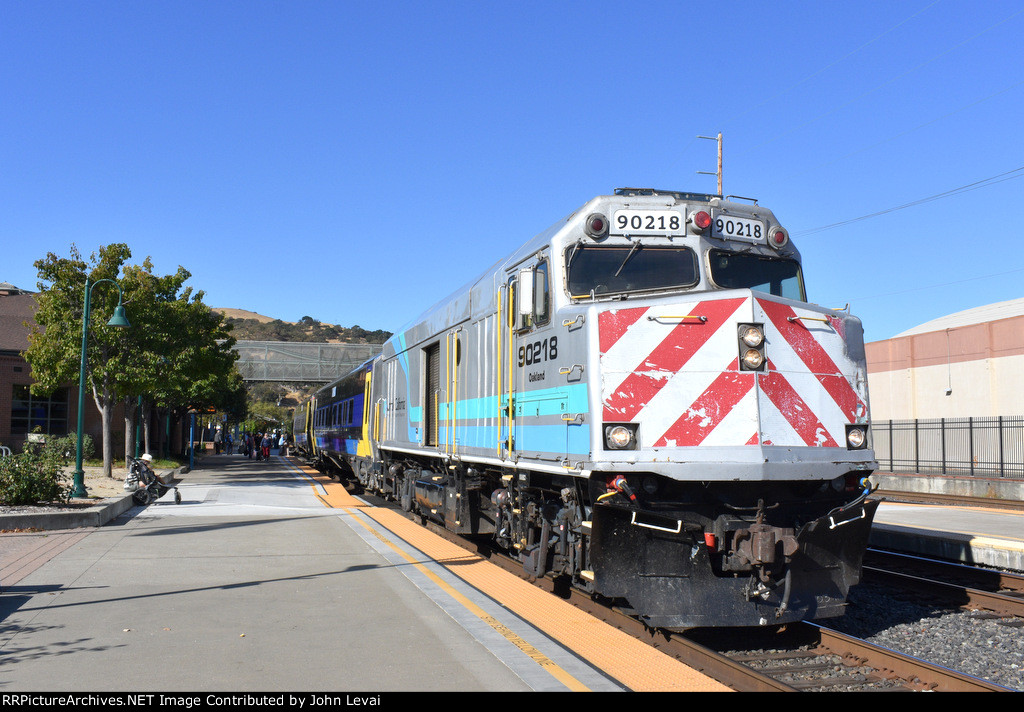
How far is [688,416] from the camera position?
243 inches

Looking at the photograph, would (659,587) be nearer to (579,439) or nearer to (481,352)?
(579,439)

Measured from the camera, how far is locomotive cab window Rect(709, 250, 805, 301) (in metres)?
7.24

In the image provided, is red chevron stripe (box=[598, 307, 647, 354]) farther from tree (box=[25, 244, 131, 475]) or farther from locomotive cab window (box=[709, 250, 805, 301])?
tree (box=[25, 244, 131, 475])

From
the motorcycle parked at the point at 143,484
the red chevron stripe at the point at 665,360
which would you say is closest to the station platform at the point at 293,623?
the red chevron stripe at the point at 665,360

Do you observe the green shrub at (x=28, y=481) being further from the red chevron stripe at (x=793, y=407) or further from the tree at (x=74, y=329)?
the red chevron stripe at (x=793, y=407)

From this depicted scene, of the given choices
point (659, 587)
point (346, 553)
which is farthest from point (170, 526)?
point (659, 587)

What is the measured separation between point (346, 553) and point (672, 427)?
626 centimetres

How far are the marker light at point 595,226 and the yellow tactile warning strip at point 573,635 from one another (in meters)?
3.35

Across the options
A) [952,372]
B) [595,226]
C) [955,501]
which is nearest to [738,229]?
[595,226]

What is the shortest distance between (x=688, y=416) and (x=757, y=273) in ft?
6.46

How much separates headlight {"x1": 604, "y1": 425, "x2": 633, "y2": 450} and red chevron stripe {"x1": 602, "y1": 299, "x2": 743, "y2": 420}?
94mm

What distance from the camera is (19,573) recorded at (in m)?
9.16

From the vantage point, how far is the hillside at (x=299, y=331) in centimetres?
13062
